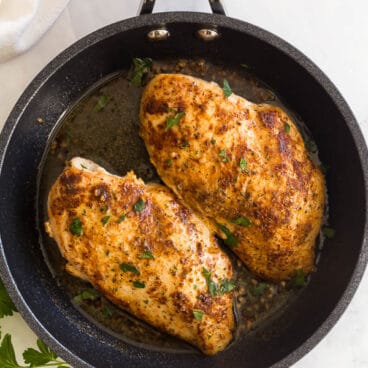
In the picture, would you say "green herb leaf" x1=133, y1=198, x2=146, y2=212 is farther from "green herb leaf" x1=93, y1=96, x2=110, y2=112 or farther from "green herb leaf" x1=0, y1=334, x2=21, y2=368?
"green herb leaf" x1=0, y1=334, x2=21, y2=368

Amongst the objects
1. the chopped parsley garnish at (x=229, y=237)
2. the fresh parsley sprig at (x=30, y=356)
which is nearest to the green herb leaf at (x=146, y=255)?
the chopped parsley garnish at (x=229, y=237)

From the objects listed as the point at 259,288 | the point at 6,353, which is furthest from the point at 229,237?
the point at 6,353

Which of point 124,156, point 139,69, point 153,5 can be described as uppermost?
point 153,5

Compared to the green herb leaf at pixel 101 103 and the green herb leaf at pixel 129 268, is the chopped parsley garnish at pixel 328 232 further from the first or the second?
the green herb leaf at pixel 101 103

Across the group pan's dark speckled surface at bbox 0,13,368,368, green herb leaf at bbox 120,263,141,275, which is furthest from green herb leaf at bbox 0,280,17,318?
green herb leaf at bbox 120,263,141,275

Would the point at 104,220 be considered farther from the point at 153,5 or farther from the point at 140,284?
the point at 153,5

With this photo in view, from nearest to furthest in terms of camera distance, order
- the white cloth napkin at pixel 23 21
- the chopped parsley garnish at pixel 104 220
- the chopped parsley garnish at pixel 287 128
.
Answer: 1. the chopped parsley garnish at pixel 104 220
2. the chopped parsley garnish at pixel 287 128
3. the white cloth napkin at pixel 23 21
